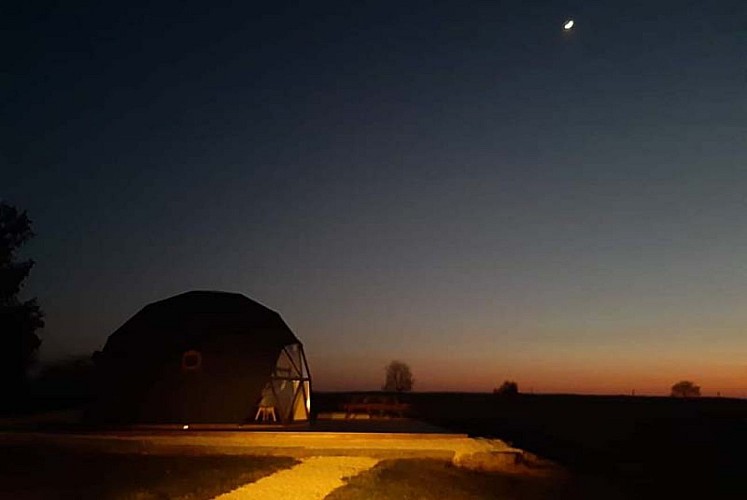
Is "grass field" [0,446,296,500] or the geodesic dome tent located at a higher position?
the geodesic dome tent

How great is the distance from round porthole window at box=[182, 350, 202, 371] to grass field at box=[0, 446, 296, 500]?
4.32m

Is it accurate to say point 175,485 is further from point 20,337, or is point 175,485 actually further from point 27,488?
point 20,337

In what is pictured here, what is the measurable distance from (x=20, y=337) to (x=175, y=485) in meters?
24.3

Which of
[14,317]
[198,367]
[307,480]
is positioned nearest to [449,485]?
[307,480]

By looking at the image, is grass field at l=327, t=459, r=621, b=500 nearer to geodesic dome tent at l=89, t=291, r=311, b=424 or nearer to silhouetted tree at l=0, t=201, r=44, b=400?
geodesic dome tent at l=89, t=291, r=311, b=424

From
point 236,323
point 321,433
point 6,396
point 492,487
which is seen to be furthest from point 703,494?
point 6,396

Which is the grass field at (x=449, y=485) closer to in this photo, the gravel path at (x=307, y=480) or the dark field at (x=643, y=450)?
the gravel path at (x=307, y=480)

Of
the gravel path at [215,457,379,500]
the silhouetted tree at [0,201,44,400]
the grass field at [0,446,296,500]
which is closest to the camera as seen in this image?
the gravel path at [215,457,379,500]

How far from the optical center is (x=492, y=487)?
1441cm

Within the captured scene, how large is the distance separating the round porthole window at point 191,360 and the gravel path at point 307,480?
20.0 feet

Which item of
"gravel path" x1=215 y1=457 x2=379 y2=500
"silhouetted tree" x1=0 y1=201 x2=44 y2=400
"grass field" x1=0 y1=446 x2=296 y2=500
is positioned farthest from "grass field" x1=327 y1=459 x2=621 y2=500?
"silhouetted tree" x1=0 y1=201 x2=44 y2=400

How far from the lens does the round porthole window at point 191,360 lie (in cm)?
2153

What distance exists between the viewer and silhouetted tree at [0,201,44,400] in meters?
33.4

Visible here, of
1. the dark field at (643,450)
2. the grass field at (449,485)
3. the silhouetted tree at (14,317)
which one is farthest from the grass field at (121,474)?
the silhouetted tree at (14,317)
